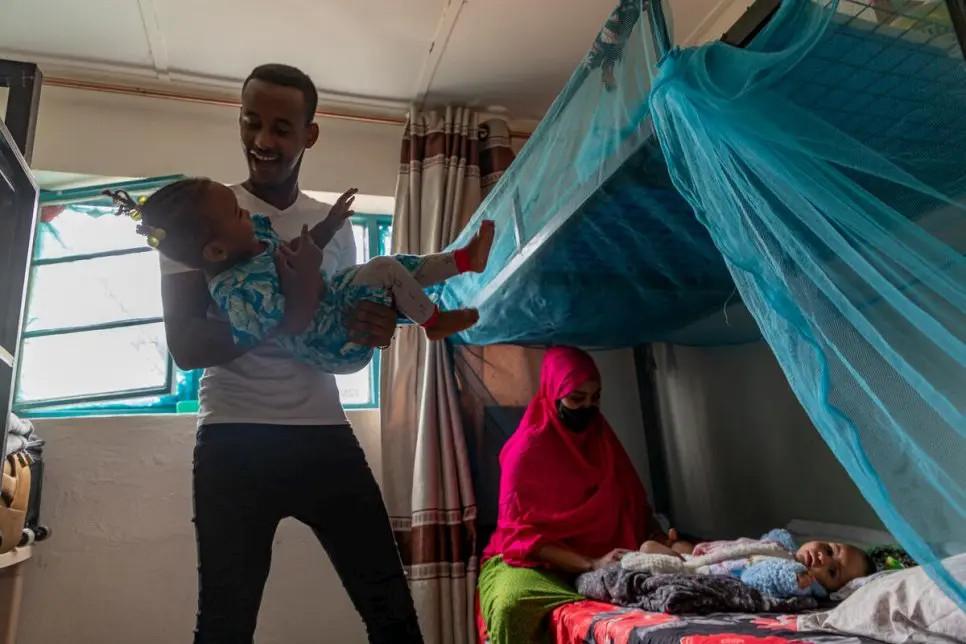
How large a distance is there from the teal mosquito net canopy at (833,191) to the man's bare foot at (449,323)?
36 cm

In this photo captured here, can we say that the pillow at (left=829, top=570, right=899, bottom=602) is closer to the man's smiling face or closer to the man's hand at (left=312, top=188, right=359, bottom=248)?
the man's hand at (left=312, top=188, right=359, bottom=248)

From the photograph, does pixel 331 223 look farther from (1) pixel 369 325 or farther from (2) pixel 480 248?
(2) pixel 480 248

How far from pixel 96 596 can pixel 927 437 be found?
2120 mm

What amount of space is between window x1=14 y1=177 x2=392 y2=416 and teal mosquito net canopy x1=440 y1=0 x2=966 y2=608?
1.59 metres

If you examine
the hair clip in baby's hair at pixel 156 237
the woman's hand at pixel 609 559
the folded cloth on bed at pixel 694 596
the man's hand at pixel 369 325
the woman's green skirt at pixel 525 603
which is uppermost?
the hair clip in baby's hair at pixel 156 237

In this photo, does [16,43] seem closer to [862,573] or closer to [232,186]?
[232,186]

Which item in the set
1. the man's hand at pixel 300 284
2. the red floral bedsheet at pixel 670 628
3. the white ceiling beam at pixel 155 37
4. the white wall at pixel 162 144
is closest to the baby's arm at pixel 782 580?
the red floral bedsheet at pixel 670 628

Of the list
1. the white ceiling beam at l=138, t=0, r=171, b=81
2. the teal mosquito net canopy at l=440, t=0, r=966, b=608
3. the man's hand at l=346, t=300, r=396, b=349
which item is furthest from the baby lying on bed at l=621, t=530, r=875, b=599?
the white ceiling beam at l=138, t=0, r=171, b=81

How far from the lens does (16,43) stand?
2127mm

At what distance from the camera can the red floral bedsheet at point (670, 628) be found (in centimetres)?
100

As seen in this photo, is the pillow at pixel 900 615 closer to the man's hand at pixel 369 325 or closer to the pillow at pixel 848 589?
the pillow at pixel 848 589

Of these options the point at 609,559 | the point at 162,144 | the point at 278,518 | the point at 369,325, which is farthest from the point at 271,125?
the point at 162,144

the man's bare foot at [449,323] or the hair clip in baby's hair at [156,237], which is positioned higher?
the hair clip in baby's hair at [156,237]

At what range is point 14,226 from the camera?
56.4 inches
